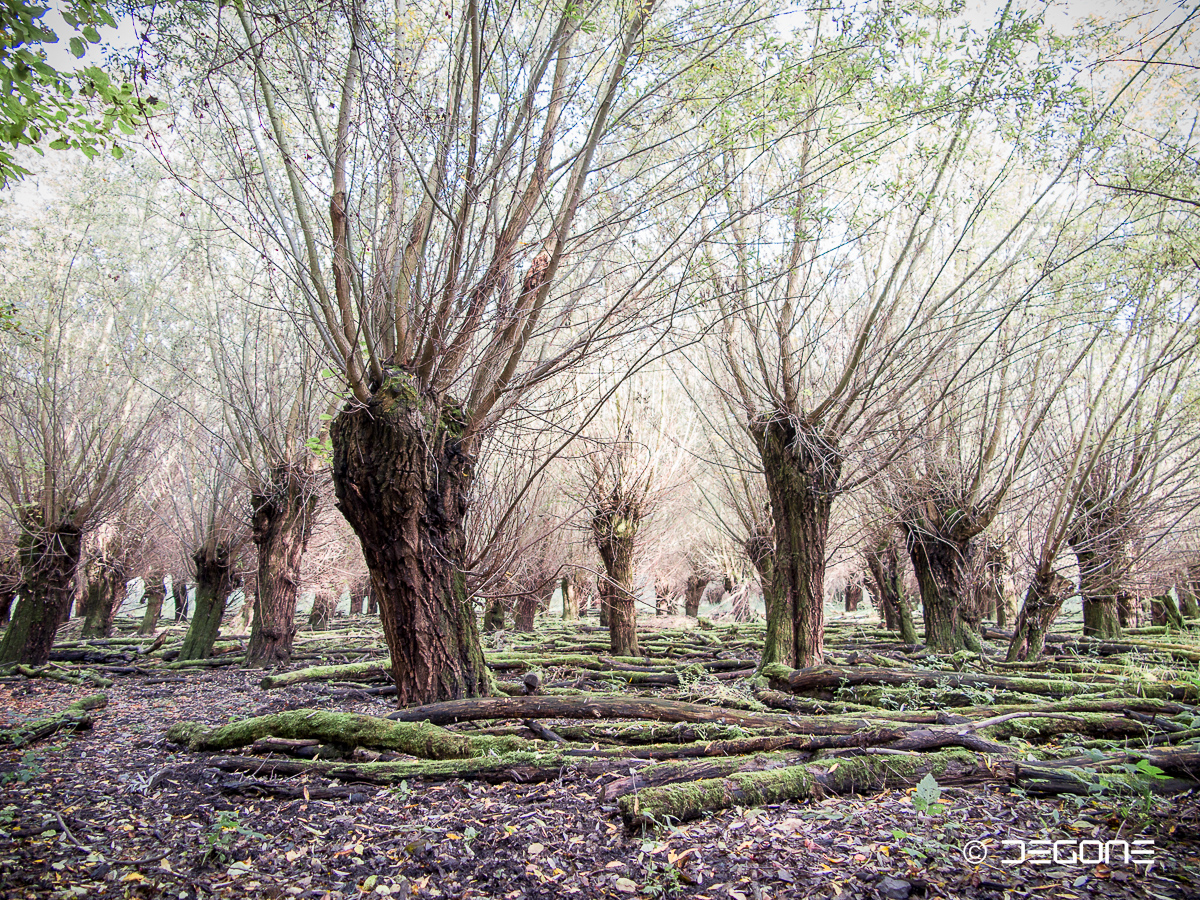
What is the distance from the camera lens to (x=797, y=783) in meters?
2.87

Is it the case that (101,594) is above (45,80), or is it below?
below

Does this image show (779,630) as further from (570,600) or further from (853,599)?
(853,599)

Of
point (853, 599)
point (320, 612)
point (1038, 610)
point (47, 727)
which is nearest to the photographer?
point (47, 727)

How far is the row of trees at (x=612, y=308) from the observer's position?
3.96m

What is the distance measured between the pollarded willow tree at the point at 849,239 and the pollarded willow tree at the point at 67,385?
7951 mm

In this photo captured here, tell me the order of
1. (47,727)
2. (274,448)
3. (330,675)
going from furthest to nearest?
(274,448) < (330,675) < (47,727)

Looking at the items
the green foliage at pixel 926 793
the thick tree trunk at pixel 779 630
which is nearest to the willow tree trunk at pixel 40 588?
the thick tree trunk at pixel 779 630

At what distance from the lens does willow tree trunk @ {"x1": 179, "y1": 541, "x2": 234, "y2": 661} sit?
917 centimetres

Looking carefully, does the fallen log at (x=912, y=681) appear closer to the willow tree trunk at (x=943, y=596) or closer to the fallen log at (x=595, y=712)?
the fallen log at (x=595, y=712)

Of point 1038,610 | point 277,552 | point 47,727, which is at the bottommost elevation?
Result: point 47,727

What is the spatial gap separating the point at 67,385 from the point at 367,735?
8010 millimetres

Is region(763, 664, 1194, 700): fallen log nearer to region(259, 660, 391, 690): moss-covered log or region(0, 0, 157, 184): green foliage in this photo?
region(259, 660, 391, 690): moss-covered log

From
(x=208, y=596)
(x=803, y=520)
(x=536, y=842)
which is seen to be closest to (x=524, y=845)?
(x=536, y=842)

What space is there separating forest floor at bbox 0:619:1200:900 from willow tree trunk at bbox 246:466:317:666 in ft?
16.5
